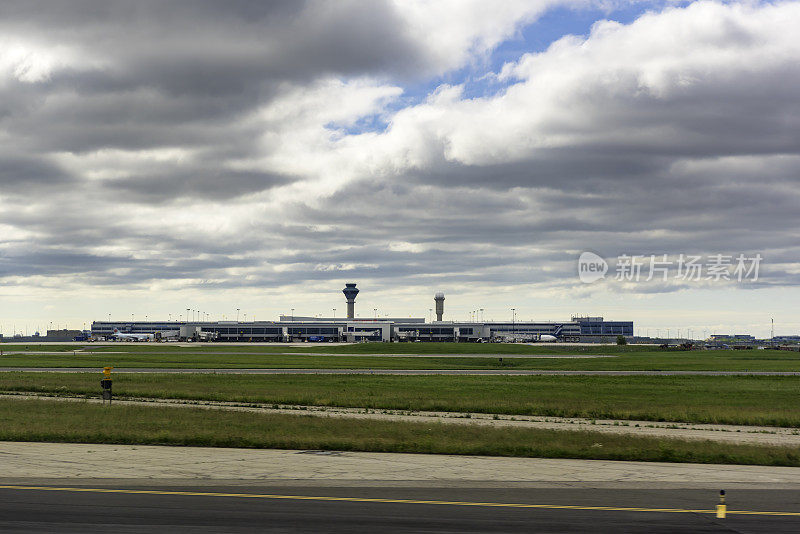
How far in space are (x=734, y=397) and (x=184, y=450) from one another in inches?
1348

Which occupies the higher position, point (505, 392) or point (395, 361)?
point (505, 392)

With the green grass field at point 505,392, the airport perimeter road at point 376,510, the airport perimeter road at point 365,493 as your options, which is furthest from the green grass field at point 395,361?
the airport perimeter road at point 376,510

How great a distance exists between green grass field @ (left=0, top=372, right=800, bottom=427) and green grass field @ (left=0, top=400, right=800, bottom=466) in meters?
7.94

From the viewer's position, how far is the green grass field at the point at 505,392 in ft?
114

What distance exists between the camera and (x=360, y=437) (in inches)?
979

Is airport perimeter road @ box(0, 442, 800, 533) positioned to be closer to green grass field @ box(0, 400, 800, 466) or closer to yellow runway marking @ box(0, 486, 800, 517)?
yellow runway marking @ box(0, 486, 800, 517)

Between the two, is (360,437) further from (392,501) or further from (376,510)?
(376,510)

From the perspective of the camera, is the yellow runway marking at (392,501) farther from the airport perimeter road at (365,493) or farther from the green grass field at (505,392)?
the green grass field at (505,392)

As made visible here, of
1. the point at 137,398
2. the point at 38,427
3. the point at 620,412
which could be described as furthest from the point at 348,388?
the point at 38,427

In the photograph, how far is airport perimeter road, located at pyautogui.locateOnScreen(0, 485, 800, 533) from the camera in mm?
13117

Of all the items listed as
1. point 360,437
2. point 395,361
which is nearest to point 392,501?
point 360,437

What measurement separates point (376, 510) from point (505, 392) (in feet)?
104

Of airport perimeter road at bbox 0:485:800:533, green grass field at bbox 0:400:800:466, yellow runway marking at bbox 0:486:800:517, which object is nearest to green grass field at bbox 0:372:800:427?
green grass field at bbox 0:400:800:466

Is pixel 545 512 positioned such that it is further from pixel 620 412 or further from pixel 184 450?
pixel 620 412
